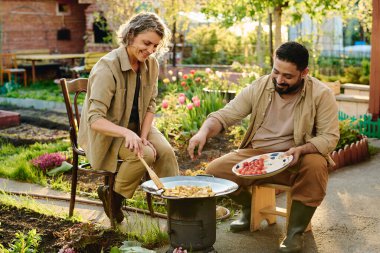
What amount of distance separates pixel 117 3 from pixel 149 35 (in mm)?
11407

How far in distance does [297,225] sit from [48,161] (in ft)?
11.3

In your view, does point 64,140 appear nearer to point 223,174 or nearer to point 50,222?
point 50,222

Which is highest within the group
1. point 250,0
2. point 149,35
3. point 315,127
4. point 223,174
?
point 250,0

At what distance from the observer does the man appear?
14.8 ft

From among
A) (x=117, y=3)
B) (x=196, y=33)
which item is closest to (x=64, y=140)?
(x=117, y=3)

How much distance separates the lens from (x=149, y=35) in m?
4.76

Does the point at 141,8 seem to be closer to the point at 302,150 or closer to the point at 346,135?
the point at 346,135

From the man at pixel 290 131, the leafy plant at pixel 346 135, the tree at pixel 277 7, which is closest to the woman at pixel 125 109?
the man at pixel 290 131

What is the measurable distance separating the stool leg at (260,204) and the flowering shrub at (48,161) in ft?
9.46

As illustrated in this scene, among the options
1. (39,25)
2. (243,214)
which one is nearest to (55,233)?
(243,214)

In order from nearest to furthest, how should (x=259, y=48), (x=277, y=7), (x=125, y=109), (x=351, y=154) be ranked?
(x=125, y=109)
(x=351, y=154)
(x=277, y=7)
(x=259, y=48)

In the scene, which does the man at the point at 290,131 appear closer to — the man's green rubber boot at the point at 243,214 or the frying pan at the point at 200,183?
the man's green rubber boot at the point at 243,214

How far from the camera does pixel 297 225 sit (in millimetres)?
4535

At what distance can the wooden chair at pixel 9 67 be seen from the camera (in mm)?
18084
